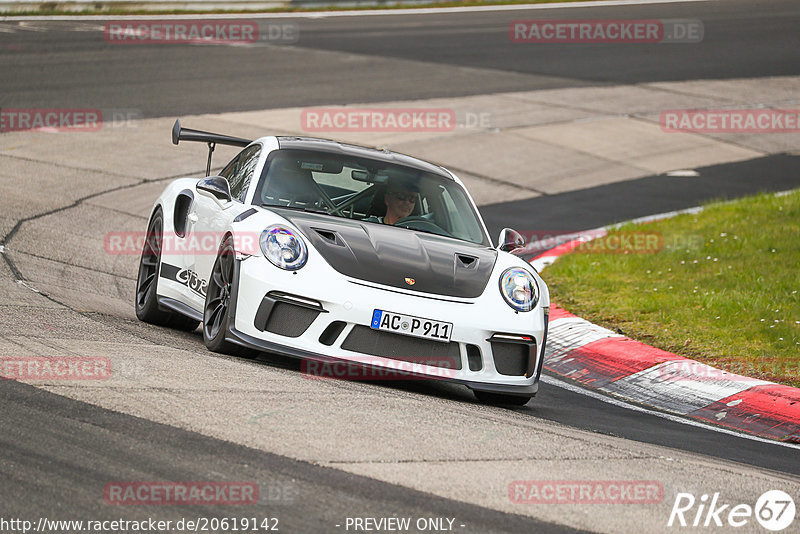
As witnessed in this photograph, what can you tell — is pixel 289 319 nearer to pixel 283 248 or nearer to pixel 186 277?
pixel 283 248

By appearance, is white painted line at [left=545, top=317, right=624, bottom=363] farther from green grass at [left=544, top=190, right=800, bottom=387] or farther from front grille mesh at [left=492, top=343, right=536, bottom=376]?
front grille mesh at [left=492, top=343, right=536, bottom=376]

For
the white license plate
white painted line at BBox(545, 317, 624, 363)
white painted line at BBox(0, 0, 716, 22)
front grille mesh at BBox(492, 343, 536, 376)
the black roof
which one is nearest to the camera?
the white license plate

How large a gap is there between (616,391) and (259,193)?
2.66 metres

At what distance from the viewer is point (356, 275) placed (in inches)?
251

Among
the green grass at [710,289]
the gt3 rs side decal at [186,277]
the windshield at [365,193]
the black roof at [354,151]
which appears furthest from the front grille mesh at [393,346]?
the green grass at [710,289]

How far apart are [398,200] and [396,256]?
1052 mm

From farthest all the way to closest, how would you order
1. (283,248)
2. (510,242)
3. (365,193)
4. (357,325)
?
(365,193), (510,242), (283,248), (357,325)

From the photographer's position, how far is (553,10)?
101ft

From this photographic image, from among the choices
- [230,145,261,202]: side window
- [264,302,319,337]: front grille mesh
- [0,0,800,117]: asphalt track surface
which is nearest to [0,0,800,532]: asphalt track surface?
[0,0,800,117]: asphalt track surface

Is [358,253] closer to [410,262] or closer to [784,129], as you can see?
[410,262]

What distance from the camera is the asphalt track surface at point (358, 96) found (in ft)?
13.9

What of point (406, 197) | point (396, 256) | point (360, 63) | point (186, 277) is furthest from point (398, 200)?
point (360, 63)

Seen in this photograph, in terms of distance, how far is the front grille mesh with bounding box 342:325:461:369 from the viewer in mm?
6242

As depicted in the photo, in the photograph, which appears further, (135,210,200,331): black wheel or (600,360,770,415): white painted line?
(135,210,200,331): black wheel
